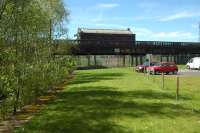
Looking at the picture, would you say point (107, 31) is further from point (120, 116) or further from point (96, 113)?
point (120, 116)

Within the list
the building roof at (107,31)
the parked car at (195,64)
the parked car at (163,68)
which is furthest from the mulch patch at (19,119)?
the building roof at (107,31)

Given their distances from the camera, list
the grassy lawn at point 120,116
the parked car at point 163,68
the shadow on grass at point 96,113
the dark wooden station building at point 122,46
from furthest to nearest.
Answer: the dark wooden station building at point 122,46, the parked car at point 163,68, the shadow on grass at point 96,113, the grassy lawn at point 120,116

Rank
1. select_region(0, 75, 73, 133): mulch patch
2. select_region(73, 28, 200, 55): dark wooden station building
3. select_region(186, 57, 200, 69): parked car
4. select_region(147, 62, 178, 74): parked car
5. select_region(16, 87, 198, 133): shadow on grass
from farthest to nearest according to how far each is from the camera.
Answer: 1. select_region(73, 28, 200, 55): dark wooden station building
2. select_region(186, 57, 200, 69): parked car
3. select_region(147, 62, 178, 74): parked car
4. select_region(0, 75, 73, 133): mulch patch
5. select_region(16, 87, 198, 133): shadow on grass

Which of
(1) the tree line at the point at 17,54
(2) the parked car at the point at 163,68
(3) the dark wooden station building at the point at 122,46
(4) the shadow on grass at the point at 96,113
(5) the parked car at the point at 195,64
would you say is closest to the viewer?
(4) the shadow on grass at the point at 96,113

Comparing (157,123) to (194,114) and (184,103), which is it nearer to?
(194,114)

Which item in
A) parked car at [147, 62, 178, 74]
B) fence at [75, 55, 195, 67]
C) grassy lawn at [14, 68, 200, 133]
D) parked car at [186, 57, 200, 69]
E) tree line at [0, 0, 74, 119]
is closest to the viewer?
grassy lawn at [14, 68, 200, 133]

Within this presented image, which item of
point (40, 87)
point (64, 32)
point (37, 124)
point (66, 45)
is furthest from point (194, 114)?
point (66, 45)

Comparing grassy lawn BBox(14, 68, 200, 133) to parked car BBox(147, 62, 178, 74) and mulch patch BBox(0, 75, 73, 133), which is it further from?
parked car BBox(147, 62, 178, 74)

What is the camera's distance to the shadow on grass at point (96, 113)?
16062 mm

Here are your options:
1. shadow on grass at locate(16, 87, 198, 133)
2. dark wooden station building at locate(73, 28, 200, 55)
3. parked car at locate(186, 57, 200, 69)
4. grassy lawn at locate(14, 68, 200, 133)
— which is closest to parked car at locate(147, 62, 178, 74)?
parked car at locate(186, 57, 200, 69)

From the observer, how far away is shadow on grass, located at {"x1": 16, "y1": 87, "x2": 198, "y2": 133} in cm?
1606

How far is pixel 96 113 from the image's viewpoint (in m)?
19.5

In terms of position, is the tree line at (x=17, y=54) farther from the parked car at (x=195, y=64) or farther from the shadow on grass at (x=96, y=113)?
the parked car at (x=195, y=64)

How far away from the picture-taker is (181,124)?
16281mm
